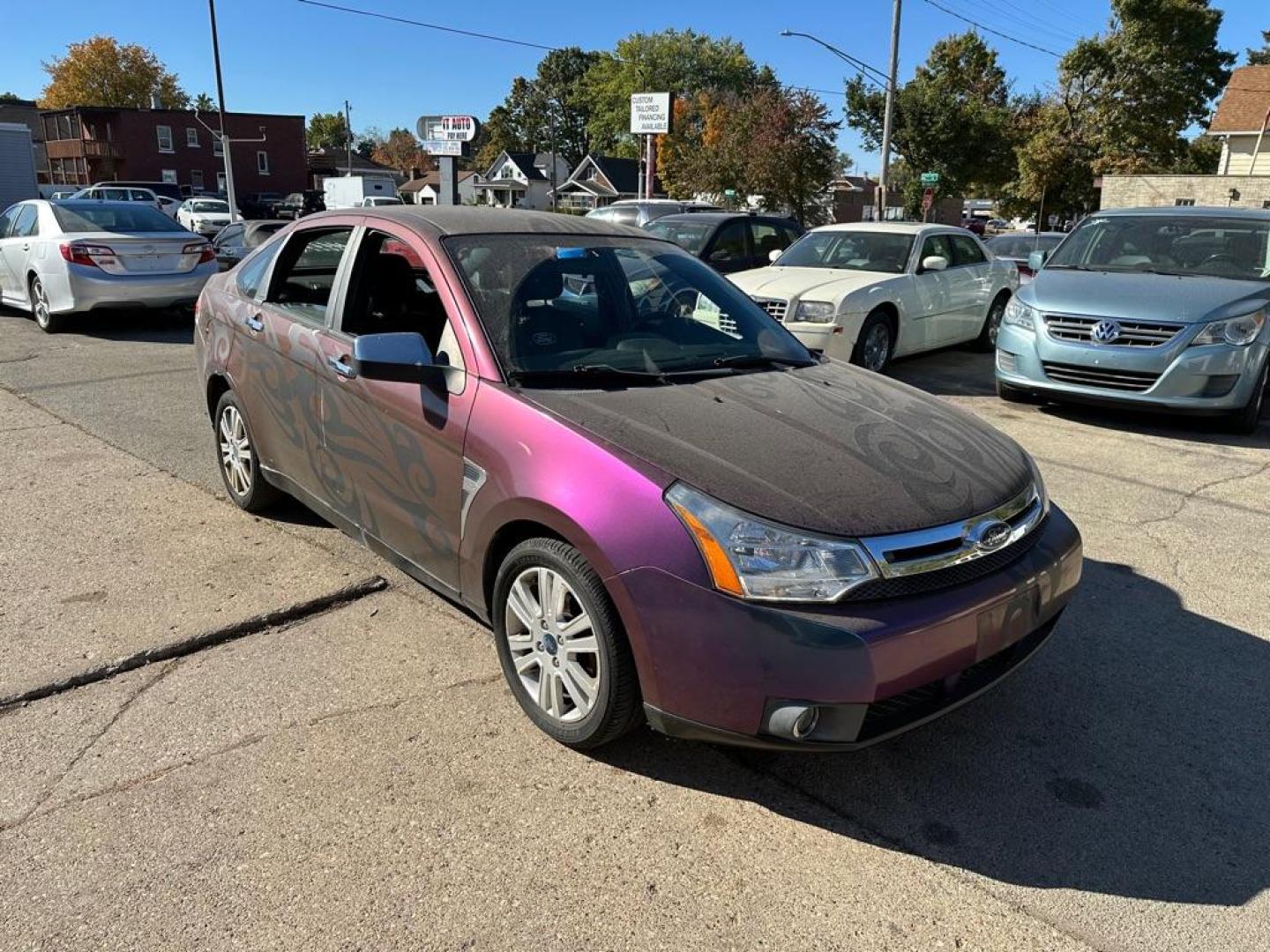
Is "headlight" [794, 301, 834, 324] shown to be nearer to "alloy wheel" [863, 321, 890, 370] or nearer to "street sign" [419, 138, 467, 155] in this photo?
"alloy wheel" [863, 321, 890, 370]

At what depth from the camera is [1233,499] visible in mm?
5656

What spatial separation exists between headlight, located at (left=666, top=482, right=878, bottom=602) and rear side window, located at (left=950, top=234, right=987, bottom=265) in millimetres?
8894

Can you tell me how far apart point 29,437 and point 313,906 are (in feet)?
17.8

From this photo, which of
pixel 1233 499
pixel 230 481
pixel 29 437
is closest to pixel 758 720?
pixel 230 481

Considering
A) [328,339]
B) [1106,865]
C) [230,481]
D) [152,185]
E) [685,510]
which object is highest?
[152,185]

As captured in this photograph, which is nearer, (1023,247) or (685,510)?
(685,510)

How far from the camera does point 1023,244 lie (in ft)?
61.1

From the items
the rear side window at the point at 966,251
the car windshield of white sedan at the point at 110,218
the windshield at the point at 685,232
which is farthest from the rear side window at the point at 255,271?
the rear side window at the point at 966,251

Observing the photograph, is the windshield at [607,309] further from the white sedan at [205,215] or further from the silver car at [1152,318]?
the white sedan at [205,215]

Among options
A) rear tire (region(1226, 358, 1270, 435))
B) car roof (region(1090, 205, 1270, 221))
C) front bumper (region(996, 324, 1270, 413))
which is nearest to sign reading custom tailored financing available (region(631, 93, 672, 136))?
car roof (region(1090, 205, 1270, 221))

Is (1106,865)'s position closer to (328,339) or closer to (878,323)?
(328,339)

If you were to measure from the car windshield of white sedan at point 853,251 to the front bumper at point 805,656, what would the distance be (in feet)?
24.8

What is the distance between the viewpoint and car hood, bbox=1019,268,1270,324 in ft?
22.4

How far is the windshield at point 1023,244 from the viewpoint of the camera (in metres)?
18.2
